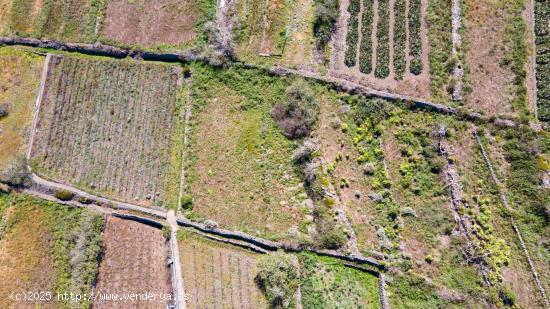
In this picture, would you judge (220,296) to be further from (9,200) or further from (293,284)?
(9,200)

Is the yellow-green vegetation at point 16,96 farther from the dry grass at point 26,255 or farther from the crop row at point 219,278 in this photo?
the crop row at point 219,278

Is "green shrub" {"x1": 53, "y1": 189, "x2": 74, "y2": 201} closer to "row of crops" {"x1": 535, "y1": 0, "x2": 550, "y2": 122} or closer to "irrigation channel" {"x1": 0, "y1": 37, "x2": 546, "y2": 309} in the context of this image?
"irrigation channel" {"x1": 0, "y1": 37, "x2": 546, "y2": 309}

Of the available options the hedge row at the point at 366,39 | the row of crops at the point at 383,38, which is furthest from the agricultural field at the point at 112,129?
the hedge row at the point at 366,39

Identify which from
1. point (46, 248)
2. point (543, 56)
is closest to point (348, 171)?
point (543, 56)

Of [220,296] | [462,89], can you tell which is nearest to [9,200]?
[220,296]

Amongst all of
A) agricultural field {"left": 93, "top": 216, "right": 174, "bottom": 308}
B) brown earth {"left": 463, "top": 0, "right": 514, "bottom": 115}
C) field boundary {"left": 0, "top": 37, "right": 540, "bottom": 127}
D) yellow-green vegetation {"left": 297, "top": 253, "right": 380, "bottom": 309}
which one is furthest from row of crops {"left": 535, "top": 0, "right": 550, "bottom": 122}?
agricultural field {"left": 93, "top": 216, "right": 174, "bottom": 308}
